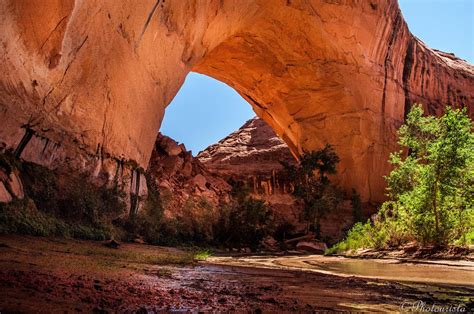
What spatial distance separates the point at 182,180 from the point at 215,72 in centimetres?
750

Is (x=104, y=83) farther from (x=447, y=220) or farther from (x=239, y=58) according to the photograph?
(x=239, y=58)

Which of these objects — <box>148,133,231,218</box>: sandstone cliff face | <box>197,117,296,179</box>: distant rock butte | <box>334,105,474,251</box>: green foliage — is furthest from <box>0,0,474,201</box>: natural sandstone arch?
<box>334,105,474,251</box>: green foliage

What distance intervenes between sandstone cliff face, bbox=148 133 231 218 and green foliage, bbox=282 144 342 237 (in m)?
4.18

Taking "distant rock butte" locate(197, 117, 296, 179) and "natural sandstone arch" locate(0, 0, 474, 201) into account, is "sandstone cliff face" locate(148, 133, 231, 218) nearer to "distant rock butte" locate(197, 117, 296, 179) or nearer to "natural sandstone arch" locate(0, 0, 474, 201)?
"distant rock butte" locate(197, 117, 296, 179)

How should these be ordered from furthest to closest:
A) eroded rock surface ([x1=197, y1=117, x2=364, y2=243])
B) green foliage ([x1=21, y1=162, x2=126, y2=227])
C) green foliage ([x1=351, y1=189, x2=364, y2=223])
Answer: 1. eroded rock surface ([x1=197, y1=117, x2=364, y2=243])
2. green foliage ([x1=351, y1=189, x2=364, y2=223])
3. green foliage ([x1=21, y1=162, x2=126, y2=227])

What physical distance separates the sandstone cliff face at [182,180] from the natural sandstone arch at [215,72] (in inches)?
201

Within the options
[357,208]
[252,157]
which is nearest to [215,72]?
[252,157]

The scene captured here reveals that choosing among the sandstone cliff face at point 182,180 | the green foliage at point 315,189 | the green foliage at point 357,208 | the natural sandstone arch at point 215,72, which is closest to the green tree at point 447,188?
the natural sandstone arch at point 215,72

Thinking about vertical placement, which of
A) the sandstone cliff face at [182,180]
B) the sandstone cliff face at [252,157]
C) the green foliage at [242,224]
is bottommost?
the green foliage at [242,224]

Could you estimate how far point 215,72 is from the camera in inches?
853

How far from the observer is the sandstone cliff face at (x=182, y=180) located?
53.5ft

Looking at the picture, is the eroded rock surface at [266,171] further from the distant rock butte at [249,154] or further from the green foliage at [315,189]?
the green foliage at [315,189]

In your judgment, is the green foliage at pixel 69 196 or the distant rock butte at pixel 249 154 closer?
the green foliage at pixel 69 196

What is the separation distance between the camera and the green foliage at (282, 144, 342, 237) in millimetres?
16422
